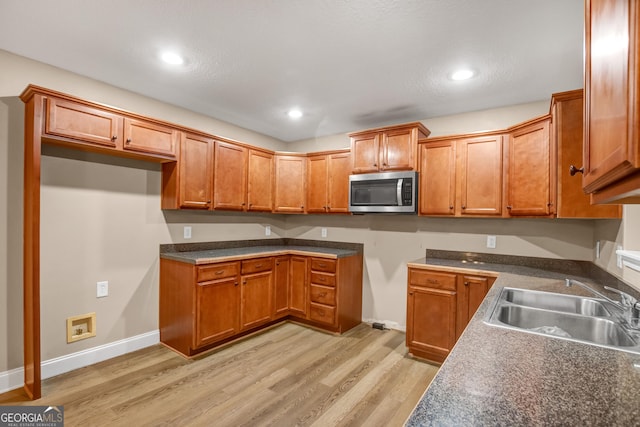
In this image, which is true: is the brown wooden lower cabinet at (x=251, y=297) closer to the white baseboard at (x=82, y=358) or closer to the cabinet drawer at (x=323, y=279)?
the cabinet drawer at (x=323, y=279)

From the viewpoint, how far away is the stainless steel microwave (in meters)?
3.20

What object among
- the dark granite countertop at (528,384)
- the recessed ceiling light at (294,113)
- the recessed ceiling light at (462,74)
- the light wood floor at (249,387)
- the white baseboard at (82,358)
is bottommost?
the light wood floor at (249,387)

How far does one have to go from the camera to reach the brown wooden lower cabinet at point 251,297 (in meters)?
2.92

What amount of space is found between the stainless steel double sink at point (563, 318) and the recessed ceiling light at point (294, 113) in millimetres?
2672

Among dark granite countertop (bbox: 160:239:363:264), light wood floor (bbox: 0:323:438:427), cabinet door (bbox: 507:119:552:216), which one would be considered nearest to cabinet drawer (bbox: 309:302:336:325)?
light wood floor (bbox: 0:323:438:427)

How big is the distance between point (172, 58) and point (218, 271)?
193cm

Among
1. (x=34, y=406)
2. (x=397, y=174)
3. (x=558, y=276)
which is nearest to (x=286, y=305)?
(x=397, y=174)

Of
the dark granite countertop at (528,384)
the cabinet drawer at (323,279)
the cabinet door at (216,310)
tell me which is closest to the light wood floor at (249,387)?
the cabinet door at (216,310)

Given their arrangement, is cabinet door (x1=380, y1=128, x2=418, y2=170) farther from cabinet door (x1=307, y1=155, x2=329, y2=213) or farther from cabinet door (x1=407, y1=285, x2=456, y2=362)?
cabinet door (x1=407, y1=285, x2=456, y2=362)

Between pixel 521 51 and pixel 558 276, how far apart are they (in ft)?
5.89

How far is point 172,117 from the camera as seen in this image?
10.9ft

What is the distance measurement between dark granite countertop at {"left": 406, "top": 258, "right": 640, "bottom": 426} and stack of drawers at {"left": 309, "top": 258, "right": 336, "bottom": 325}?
7.93ft

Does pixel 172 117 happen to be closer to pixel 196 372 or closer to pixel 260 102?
pixel 260 102

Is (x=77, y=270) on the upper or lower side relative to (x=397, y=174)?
lower
